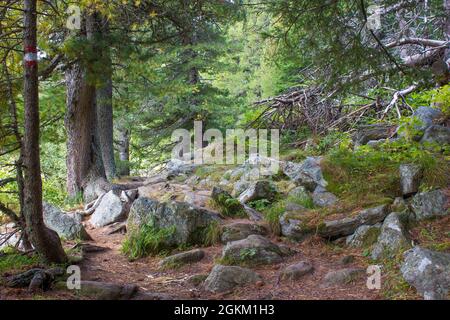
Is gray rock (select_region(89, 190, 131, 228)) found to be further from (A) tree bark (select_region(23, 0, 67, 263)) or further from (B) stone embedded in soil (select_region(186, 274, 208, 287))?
(B) stone embedded in soil (select_region(186, 274, 208, 287))

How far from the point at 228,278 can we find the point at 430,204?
285 centimetres

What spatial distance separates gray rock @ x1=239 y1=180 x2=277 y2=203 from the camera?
7.62 metres

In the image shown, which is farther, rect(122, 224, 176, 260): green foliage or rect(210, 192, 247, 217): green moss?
rect(210, 192, 247, 217): green moss

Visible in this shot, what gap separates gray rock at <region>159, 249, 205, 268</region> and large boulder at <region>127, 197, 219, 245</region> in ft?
1.63

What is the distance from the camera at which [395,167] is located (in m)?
6.30

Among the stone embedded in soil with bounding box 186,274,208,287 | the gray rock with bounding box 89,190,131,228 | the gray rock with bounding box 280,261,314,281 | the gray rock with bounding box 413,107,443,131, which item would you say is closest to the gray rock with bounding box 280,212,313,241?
the gray rock with bounding box 280,261,314,281

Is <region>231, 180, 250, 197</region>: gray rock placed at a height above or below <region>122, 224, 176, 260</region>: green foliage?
above

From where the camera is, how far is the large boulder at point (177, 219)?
19.7 ft

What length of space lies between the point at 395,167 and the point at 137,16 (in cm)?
548

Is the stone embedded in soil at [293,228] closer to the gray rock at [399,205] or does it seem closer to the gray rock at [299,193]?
the gray rock at [299,193]

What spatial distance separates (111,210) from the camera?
25.8 ft

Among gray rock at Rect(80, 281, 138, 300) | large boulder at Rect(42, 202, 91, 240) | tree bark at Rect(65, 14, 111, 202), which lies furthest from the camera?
tree bark at Rect(65, 14, 111, 202)

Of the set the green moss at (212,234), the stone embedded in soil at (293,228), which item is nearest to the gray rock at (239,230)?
the green moss at (212,234)

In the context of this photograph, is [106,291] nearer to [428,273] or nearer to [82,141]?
[428,273]
